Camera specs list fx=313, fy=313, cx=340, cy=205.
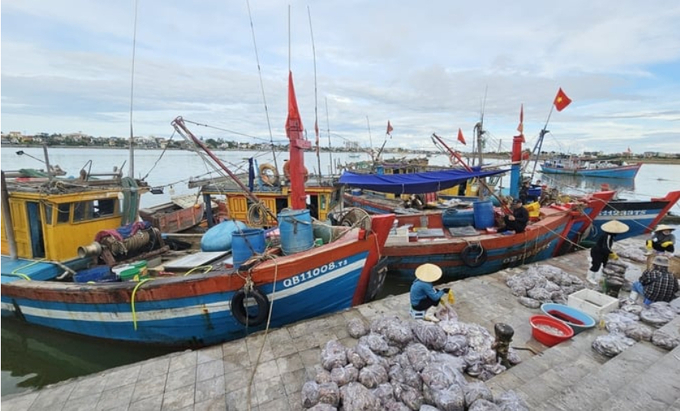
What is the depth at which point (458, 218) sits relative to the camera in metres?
9.79

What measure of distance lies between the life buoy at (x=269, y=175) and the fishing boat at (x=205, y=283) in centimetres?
396

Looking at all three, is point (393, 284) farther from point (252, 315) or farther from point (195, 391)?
point (195, 391)

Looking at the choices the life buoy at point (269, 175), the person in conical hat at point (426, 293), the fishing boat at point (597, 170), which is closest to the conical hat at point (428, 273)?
the person in conical hat at point (426, 293)

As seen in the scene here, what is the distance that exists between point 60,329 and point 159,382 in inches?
145

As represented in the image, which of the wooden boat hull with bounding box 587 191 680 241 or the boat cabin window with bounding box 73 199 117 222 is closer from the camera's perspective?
the boat cabin window with bounding box 73 199 117 222

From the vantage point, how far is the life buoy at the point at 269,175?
9938mm

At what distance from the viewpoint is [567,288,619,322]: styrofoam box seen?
15.7ft

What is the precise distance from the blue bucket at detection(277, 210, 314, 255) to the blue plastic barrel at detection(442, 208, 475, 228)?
6.00m

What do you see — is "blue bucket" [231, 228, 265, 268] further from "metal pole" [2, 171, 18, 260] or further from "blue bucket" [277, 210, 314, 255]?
"metal pole" [2, 171, 18, 260]

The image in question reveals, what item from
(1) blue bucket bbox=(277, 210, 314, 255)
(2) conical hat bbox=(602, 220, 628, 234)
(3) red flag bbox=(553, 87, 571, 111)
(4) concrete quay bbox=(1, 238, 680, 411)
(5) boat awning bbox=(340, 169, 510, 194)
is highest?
(3) red flag bbox=(553, 87, 571, 111)

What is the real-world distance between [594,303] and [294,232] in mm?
5170

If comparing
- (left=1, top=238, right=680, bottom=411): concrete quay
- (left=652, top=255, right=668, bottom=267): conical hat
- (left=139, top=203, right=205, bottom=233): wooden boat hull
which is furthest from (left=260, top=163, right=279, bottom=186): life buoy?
(left=652, top=255, right=668, bottom=267): conical hat

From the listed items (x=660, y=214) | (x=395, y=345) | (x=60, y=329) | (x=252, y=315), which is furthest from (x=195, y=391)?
(x=660, y=214)

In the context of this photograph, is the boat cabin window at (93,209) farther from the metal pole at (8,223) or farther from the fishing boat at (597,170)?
the fishing boat at (597,170)
